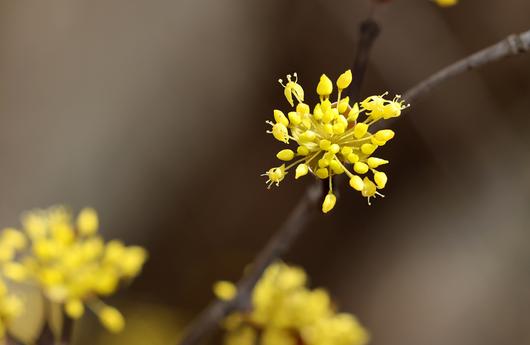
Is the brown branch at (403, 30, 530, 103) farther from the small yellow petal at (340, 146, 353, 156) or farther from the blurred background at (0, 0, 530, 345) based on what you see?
the blurred background at (0, 0, 530, 345)

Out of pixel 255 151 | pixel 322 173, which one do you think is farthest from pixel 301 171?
pixel 255 151

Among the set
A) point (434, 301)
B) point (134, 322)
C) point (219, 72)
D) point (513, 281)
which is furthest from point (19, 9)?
point (513, 281)

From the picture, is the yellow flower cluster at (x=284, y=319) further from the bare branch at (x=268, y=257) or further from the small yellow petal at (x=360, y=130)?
the small yellow petal at (x=360, y=130)

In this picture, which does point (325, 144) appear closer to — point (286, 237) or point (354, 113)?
point (354, 113)

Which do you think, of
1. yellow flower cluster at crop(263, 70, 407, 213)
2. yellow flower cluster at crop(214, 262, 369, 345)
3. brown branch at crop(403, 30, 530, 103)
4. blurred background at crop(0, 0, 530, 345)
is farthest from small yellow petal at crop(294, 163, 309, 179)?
blurred background at crop(0, 0, 530, 345)

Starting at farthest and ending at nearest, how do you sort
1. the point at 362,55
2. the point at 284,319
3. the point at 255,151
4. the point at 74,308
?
the point at 255,151 → the point at 284,319 → the point at 74,308 → the point at 362,55
